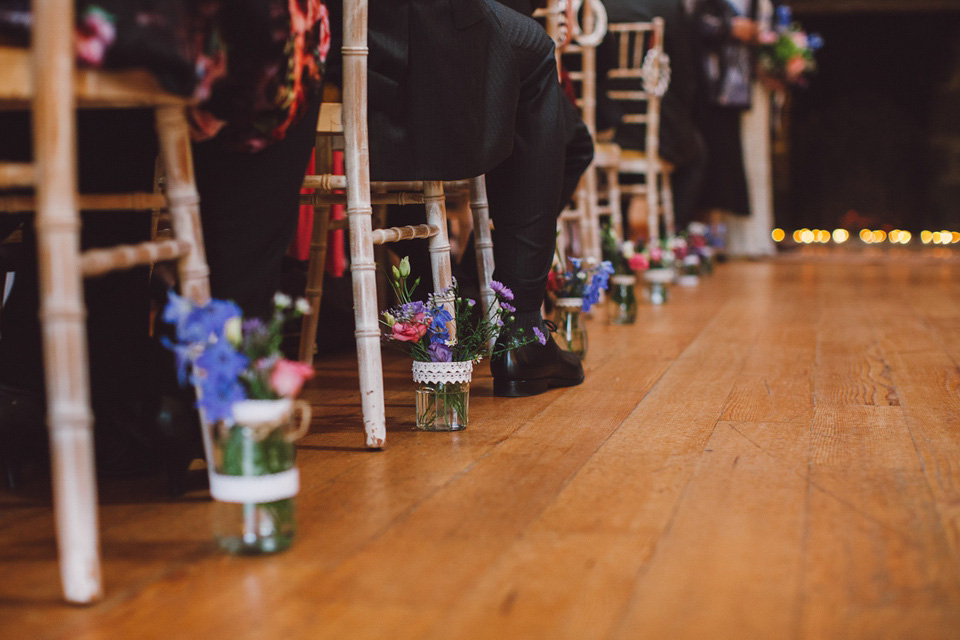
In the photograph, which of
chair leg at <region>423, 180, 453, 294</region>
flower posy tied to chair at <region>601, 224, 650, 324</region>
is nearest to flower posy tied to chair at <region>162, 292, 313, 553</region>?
chair leg at <region>423, 180, 453, 294</region>

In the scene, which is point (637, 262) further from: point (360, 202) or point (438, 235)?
point (360, 202)

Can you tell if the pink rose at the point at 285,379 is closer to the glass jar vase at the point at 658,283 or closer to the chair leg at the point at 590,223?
the chair leg at the point at 590,223

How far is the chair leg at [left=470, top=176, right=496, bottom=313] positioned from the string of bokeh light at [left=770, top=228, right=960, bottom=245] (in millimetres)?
5100

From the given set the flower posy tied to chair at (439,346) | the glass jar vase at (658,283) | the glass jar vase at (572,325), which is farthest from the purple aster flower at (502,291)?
the glass jar vase at (658,283)

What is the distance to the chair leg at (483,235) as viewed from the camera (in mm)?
1737

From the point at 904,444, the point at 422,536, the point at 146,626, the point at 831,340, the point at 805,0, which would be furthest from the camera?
the point at 805,0

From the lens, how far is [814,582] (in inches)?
34.4

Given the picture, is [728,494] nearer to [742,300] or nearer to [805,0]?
[742,300]

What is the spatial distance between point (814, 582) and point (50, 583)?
0.66m

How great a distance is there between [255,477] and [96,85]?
367 millimetres

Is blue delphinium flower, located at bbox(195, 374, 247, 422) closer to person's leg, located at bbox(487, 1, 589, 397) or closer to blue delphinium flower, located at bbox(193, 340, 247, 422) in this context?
blue delphinium flower, located at bbox(193, 340, 247, 422)

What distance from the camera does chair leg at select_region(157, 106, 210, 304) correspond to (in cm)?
97

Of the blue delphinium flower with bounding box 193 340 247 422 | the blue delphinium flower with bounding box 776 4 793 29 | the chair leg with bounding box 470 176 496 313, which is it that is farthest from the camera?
the blue delphinium flower with bounding box 776 4 793 29

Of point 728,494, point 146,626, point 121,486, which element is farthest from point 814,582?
point 121,486
